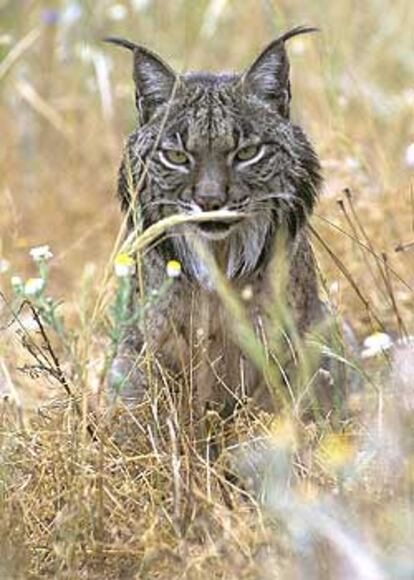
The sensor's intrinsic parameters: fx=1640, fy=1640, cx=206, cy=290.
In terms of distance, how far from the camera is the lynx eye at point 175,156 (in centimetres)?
467

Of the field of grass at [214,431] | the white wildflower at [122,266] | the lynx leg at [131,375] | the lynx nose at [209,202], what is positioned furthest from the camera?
the lynx leg at [131,375]

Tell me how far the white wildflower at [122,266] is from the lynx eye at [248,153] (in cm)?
92

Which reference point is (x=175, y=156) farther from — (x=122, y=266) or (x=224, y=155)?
(x=122, y=266)

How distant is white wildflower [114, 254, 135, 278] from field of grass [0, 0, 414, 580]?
0.02 meters

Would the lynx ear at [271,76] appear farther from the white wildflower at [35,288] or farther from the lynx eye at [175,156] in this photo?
the white wildflower at [35,288]

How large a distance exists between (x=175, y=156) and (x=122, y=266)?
1008 mm

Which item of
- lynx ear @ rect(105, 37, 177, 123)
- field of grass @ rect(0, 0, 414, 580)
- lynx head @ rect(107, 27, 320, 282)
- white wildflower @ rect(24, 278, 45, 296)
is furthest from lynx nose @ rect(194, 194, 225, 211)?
white wildflower @ rect(24, 278, 45, 296)

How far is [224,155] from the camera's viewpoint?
15.3ft

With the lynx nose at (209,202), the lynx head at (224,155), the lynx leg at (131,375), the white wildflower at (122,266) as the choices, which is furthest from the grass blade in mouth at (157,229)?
the lynx leg at (131,375)

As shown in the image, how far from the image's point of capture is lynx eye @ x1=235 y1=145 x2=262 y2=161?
4.70m

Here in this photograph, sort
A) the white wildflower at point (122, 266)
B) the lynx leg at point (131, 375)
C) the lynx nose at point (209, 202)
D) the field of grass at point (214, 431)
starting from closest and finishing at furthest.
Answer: the field of grass at point (214, 431)
the white wildflower at point (122, 266)
the lynx nose at point (209, 202)
the lynx leg at point (131, 375)

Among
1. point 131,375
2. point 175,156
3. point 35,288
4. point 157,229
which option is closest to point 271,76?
point 175,156

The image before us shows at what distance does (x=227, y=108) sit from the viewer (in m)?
4.75

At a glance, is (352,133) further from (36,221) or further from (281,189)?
(281,189)
